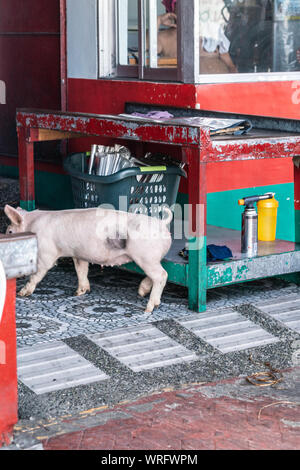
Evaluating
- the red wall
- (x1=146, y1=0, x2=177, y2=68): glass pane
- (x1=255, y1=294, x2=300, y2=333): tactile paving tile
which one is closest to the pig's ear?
(x1=255, y1=294, x2=300, y2=333): tactile paving tile

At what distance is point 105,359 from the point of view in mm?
5000

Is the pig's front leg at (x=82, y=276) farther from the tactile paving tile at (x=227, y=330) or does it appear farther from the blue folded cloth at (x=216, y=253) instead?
the tactile paving tile at (x=227, y=330)

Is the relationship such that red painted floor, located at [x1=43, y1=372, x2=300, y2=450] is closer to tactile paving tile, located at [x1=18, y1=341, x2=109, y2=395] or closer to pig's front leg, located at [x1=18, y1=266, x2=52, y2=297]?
tactile paving tile, located at [x1=18, y1=341, x2=109, y2=395]

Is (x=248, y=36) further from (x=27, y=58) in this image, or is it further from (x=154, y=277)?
(x=154, y=277)

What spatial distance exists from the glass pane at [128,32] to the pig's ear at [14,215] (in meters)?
2.54

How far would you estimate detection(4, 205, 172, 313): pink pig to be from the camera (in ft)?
19.1

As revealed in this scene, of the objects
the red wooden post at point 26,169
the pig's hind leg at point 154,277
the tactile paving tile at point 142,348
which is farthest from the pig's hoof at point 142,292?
Answer: the red wooden post at point 26,169

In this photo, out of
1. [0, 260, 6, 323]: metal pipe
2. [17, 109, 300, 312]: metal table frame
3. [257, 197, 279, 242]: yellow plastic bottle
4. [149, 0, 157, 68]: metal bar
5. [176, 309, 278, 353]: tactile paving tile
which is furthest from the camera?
[149, 0, 157, 68]: metal bar

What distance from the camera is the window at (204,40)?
23.4 ft

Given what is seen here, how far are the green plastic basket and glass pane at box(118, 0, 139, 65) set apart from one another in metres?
1.68

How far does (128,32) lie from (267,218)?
2.49 m

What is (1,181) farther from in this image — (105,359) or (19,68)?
(105,359)

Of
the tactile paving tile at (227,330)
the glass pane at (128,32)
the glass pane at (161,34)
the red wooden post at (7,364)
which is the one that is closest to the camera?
the red wooden post at (7,364)

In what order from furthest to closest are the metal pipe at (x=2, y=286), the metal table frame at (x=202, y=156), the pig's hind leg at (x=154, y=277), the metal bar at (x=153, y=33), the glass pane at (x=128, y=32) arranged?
the glass pane at (x=128, y=32), the metal bar at (x=153, y=33), the pig's hind leg at (x=154, y=277), the metal table frame at (x=202, y=156), the metal pipe at (x=2, y=286)
